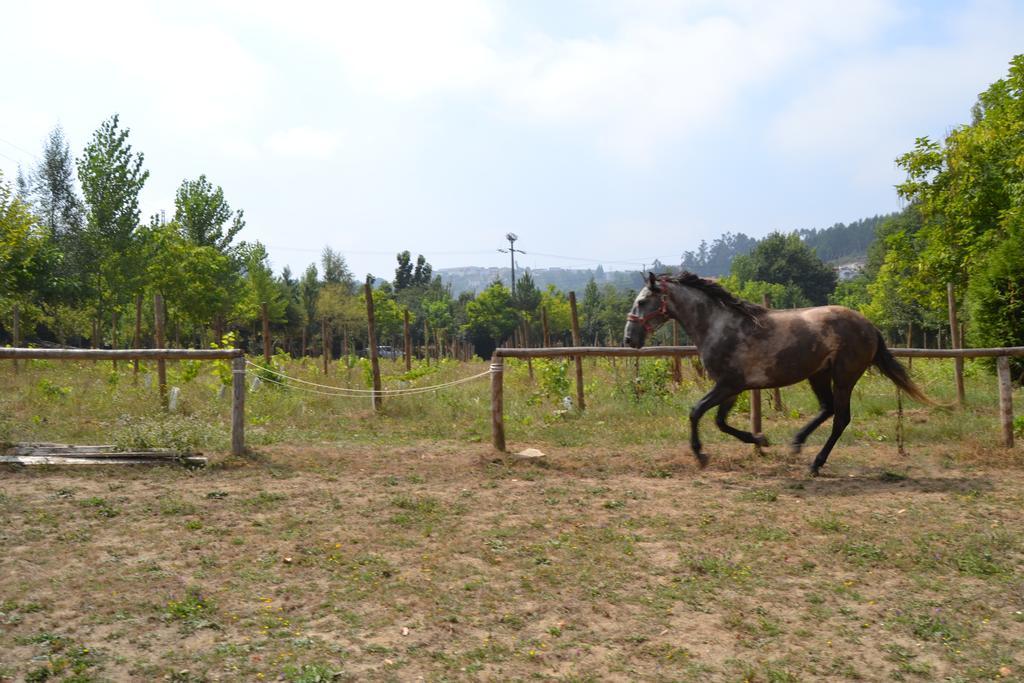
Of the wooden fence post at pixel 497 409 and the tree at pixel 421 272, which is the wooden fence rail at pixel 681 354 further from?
the tree at pixel 421 272

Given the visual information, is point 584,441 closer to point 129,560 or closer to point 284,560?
point 284,560

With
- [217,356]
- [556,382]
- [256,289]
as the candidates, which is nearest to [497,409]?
[217,356]

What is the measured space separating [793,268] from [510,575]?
7500 centimetres

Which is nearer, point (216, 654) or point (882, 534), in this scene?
point (216, 654)

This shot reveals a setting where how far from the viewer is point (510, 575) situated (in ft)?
16.6

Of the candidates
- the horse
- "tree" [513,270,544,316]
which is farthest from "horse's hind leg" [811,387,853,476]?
"tree" [513,270,544,316]

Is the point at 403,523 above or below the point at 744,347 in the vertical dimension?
below

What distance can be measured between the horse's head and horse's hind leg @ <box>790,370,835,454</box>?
5.87 feet

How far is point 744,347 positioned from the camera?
8.01 meters

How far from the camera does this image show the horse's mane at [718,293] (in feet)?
26.7

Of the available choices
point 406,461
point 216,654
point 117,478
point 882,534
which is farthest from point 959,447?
point 117,478

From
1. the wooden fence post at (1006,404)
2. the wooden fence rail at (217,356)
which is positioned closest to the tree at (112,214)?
the wooden fence rail at (217,356)

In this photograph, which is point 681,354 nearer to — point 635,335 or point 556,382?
point 635,335

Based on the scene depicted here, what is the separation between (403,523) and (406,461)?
2453 millimetres
